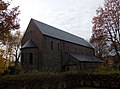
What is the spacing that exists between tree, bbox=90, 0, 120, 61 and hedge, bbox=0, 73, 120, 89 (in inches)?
539

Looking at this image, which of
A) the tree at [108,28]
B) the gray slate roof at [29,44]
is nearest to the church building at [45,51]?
the gray slate roof at [29,44]

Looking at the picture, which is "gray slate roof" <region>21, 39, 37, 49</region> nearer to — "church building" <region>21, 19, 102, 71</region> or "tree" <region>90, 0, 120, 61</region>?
"church building" <region>21, 19, 102, 71</region>

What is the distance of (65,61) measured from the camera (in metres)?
52.2

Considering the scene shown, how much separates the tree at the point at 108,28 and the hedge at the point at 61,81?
1368 centimetres

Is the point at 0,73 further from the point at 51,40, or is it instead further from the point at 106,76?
the point at 51,40

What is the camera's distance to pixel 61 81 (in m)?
24.2

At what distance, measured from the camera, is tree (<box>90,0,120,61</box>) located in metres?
37.0

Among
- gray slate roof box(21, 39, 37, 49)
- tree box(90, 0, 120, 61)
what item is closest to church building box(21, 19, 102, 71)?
gray slate roof box(21, 39, 37, 49)

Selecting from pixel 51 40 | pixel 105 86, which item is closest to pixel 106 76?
pixel 105 86

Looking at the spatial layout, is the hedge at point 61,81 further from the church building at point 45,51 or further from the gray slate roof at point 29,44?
the gray slate roof at point 29,44

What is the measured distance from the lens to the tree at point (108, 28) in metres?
37.0

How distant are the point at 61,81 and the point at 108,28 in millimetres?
17540

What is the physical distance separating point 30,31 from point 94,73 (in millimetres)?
25938

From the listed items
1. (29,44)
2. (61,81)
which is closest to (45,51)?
(29,44)
